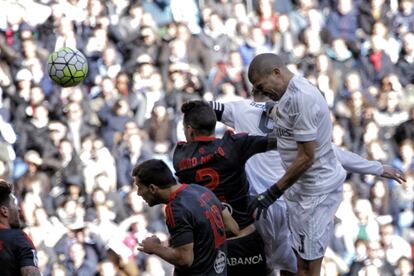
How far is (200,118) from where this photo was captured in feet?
39.8

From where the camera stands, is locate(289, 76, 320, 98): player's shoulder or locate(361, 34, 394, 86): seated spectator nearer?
locate(289, 76, 320, 98): player's shoulder

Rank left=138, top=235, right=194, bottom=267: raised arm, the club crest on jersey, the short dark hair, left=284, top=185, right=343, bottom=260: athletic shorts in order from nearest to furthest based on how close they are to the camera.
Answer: left=138, top=235, right=194, bottom=267: raised arm → the short dark hair → the club crest on jersey → left=284, top=185, right=343, bottom=260: athletic shorts

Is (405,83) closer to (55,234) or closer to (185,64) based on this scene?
(185,64)

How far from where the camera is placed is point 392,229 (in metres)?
21.3

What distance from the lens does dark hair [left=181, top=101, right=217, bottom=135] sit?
12156 mm

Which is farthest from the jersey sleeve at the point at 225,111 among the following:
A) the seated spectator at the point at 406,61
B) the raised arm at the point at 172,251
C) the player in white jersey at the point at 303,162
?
the seated spectator at the point at 406,61

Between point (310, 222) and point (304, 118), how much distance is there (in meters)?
1.01

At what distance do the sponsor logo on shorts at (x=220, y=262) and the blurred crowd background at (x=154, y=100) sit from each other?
25.3ft

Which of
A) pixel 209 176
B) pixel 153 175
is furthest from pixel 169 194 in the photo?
pixel 209 176

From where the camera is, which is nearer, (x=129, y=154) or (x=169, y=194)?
(x=169, y=194)

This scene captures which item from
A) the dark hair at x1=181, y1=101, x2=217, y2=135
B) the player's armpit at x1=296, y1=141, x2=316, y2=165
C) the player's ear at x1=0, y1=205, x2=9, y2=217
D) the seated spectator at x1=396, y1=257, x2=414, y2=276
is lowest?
the seated spectator at x1=396, y1=257, x2=414, y2=276

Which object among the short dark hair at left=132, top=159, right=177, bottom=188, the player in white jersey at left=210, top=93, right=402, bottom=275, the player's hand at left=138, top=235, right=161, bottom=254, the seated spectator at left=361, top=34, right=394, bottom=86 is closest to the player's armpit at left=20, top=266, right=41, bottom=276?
the player's hand at left=138, top=235, right=161, bottom=254

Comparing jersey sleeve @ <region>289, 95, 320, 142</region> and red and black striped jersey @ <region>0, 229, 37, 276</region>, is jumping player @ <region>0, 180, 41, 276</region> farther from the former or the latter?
jersey sleeve @ <region>289, 95, 320, 142</region>

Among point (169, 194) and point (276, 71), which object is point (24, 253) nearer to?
point (169, 194)
